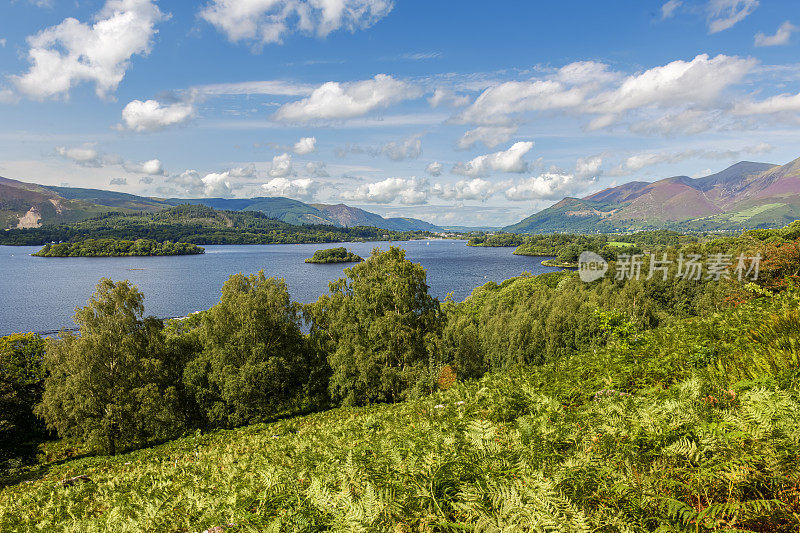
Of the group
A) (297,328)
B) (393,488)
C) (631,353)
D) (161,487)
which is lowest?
(297,328)

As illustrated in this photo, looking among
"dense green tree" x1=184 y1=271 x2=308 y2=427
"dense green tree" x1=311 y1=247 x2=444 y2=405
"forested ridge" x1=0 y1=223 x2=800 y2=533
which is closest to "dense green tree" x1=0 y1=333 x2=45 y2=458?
"forested ridge" x1=0 y1=223 x2=800 y2=533

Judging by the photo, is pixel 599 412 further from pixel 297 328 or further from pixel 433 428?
pixel 297 328

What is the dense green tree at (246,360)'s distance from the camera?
23000 mm

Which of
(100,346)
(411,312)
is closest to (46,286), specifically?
(100,346)

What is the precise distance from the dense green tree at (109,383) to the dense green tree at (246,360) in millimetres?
2160

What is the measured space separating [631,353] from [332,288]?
2181 cm

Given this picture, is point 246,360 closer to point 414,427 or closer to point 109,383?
point 109,383

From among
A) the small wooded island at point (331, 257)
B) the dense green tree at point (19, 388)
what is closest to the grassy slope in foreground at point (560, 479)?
the dense green tree at point (19, 388)

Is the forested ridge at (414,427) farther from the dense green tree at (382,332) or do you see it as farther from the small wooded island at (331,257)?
the small wooded island at (331,257)

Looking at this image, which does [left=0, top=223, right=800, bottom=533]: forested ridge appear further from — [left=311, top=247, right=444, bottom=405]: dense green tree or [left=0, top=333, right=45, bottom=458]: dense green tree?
[left=0, top=333, right=45, bottom=458]: dense green tree

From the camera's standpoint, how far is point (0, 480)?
1492cm

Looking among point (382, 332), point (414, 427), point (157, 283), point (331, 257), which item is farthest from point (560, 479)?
point (331, 257)

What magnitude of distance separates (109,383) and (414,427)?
23.0 metres

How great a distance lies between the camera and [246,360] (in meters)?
24.0
